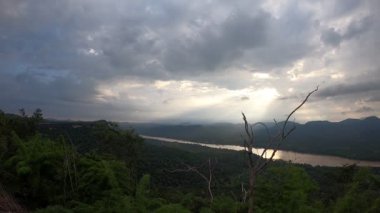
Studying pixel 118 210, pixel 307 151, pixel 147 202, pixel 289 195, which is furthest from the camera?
pixel 307 151

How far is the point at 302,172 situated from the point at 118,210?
374cm

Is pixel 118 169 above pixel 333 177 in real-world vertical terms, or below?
above

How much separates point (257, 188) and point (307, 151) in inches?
5860

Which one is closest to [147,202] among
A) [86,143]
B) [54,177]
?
[54,177]

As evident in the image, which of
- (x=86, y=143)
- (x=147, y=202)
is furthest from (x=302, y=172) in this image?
(x=86, y=143)

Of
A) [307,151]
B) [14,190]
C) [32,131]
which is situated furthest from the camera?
[307,151]

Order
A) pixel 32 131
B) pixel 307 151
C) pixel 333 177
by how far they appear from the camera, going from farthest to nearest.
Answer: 1. pixel 307 151
2. pixel 32 131
3. pixel 333 177

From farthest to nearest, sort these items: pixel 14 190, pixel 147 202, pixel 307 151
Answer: pixel 307 151 < pixel 14 190 < pixel 147 202

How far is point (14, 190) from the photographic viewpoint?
8.97 metres

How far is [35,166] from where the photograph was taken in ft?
30.0

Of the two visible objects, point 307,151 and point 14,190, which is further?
point 307,151

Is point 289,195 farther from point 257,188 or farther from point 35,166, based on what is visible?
point 35,166

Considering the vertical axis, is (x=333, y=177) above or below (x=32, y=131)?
below

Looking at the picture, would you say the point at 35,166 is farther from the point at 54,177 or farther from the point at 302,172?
the point at 302,172
